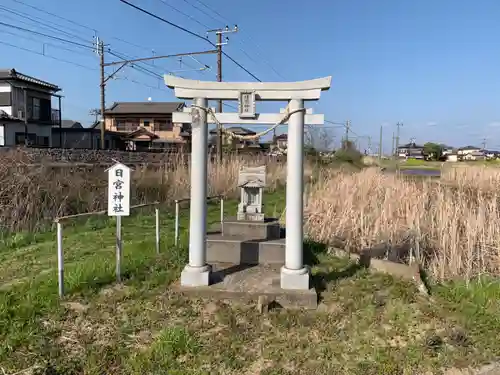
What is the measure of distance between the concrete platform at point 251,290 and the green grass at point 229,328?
120mm

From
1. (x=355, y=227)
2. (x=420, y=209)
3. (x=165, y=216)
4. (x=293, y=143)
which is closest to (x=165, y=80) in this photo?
(x=293, y=143)

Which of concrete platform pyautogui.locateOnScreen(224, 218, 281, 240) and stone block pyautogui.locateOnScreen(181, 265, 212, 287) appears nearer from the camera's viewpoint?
stone block pyautogui.locateOnScreen(181, 265, 212, 287)

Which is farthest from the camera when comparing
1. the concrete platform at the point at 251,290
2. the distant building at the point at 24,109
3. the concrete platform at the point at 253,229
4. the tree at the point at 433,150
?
the tree at the point at 433,150

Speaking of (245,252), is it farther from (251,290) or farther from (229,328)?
(229,328)

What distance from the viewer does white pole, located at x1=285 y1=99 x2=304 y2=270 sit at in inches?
167

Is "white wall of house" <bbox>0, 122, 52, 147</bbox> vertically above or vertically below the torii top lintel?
above

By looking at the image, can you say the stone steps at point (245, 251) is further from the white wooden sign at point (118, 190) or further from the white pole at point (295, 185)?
the white wooden sign at point (118, 190)

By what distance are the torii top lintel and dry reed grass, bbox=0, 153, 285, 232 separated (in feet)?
18.5

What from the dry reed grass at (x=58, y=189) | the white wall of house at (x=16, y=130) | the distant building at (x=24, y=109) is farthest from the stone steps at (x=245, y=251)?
the distant building at (x=24, y=109)

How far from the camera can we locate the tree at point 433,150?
56.3 m

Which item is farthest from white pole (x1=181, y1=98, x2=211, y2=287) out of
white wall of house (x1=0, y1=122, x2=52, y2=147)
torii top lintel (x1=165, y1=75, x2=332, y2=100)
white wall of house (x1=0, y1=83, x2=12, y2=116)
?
white wall of house (x1=0, y1=83, x2=12, y2=116)

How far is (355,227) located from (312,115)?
286cm

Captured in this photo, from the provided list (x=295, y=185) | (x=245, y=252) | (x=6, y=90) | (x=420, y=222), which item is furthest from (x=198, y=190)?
(x=6, y=90)

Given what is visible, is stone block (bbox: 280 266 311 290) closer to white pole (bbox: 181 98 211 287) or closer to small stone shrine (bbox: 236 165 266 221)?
white pole (bbox: 181 98 211 287)
